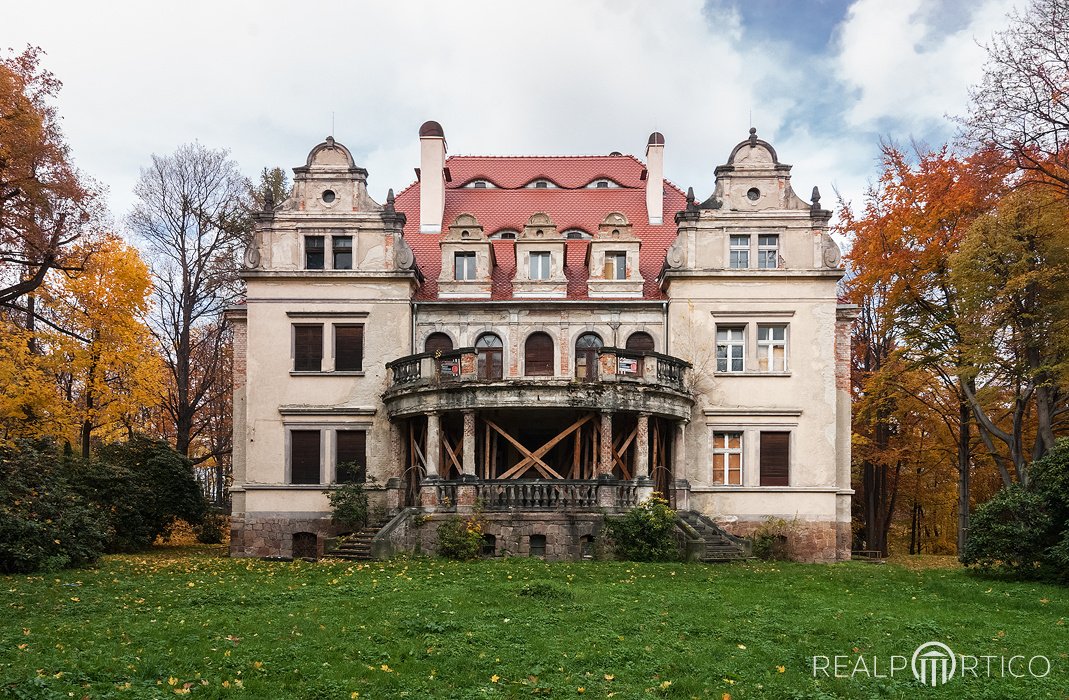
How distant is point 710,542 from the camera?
74.6 feet

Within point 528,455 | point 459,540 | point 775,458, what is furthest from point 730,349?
point 459,540

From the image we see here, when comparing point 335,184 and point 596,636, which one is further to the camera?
point 335,184

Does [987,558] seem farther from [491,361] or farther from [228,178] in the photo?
[228,178]

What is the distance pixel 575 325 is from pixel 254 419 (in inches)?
393

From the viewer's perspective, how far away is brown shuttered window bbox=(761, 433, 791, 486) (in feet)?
85.5

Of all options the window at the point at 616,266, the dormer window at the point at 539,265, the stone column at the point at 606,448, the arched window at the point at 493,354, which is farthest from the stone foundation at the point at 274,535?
the window at the point at 616,266

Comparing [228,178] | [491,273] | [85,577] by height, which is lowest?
[85,577]

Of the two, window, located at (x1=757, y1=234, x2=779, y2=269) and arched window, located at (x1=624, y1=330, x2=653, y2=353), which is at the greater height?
window, located at (x1=757, y1=234, x2=779, y2=269)

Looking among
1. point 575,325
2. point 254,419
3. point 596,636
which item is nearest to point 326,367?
point 254,419

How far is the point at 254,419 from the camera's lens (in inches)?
1035

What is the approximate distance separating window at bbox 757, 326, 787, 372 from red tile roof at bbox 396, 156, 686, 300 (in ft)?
11.3

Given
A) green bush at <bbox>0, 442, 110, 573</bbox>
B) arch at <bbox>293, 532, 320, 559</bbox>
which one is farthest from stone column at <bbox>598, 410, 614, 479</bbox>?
green bush at <bbox>0, 442, 110, 573</bbox>

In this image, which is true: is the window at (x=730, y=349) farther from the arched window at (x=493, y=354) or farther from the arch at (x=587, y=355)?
the arched window at (x=493, y=354)

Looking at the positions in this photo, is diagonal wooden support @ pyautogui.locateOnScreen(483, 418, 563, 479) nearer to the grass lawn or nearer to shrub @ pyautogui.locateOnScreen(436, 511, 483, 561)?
shrub @ pyautogui.locateOnScreen(436, 511, 483, 561)
